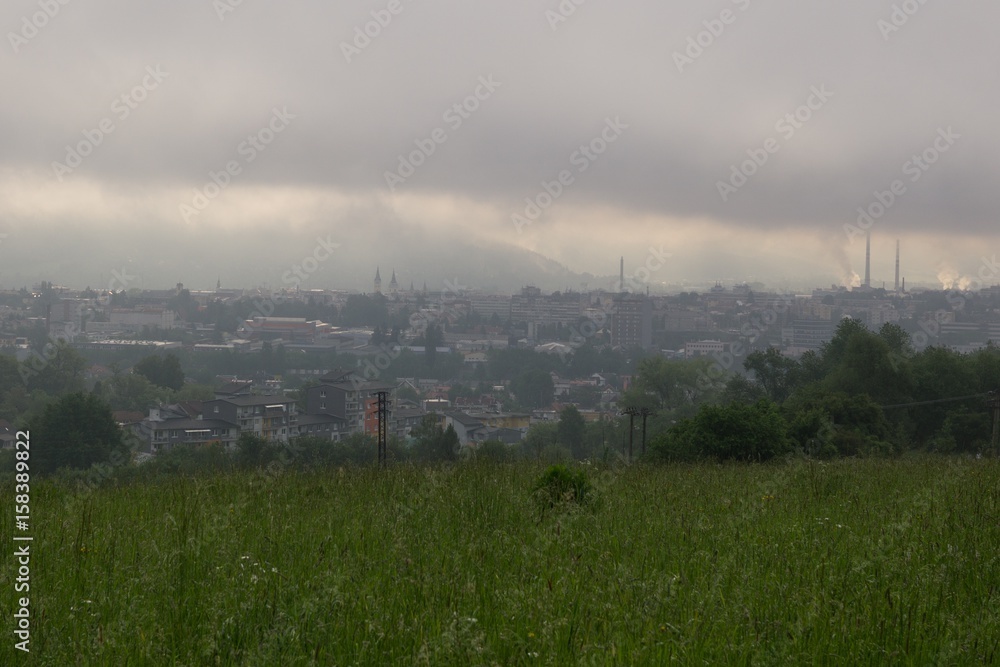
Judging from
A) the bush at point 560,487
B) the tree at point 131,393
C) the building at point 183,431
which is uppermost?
the bush at point 560,487

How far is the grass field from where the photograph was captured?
9.81 feet

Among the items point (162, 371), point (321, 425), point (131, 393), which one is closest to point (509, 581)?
point (321, 425)

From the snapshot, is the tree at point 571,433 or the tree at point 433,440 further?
the tree at point 571,433

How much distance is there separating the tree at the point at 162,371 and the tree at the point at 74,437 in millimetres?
43912

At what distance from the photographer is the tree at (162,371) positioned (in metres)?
88.9

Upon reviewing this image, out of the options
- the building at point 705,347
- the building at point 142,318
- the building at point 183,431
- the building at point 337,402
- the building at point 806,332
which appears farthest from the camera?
the building at point 142,318

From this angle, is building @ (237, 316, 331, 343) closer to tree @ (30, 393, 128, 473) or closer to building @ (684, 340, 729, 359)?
building @ (684, 340, 729, 359)

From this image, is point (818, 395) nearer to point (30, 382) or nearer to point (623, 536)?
point (623, 536)

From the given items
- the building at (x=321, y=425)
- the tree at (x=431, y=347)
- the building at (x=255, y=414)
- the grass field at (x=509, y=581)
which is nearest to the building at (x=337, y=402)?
the building at (x=321, y=425)

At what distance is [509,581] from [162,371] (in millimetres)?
94230

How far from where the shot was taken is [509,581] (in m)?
3.80

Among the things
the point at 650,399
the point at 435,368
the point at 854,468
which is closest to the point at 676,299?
the point at 435,368

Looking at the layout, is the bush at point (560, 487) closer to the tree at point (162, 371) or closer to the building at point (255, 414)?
the building at point (255, 414)

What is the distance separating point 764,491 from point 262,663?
4.96 m
